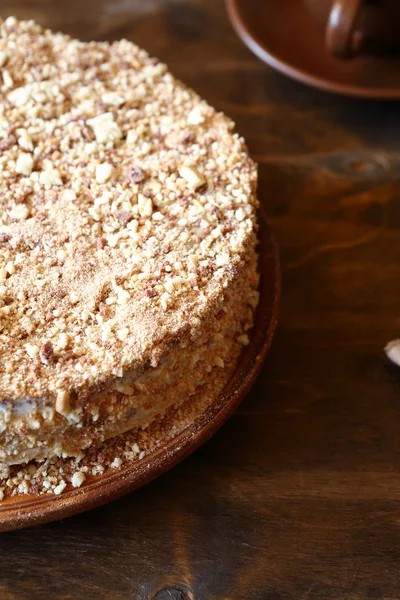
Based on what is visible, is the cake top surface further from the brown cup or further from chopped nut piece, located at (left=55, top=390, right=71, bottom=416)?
the brown cup

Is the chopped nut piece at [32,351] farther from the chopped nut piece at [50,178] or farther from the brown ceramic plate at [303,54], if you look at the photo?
the brown ceramic plate at [303,54]

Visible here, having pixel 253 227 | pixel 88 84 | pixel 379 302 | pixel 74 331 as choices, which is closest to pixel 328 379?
pixel 379 302

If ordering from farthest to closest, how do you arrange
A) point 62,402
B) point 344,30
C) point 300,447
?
point 344,30 < point 300,447 < point 62,402

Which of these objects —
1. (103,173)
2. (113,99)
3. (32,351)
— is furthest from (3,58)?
(32,351)

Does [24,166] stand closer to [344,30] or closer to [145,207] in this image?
[145,207]

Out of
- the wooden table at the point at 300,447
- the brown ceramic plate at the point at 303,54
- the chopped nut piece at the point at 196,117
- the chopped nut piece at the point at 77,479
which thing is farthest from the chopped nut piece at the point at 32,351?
the brown ceramic plate at the point at 303,54

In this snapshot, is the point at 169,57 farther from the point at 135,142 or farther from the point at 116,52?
the point at 135,142
